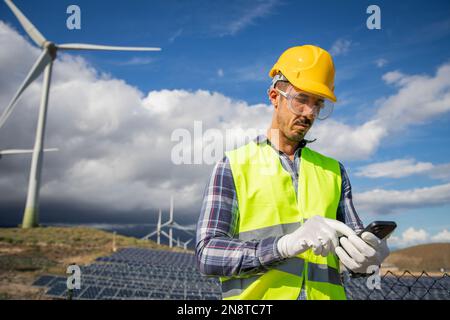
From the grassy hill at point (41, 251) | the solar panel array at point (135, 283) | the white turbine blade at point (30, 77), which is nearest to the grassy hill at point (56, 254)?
the grassy hill at point (41, 251)

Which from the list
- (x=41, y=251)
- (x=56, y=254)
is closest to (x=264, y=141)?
(x=56, y=254)

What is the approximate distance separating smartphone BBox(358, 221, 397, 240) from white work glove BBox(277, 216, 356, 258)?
0.11 metres

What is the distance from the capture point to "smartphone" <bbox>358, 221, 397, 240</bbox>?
2303 millimetres

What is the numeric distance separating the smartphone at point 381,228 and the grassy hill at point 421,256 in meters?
25.9

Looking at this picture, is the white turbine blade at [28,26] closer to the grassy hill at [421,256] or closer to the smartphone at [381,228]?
the grassy hill at [421,256]

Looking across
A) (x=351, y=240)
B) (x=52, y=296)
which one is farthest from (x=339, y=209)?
(x=52, y=296)

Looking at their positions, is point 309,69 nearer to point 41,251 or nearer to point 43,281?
point 43,281

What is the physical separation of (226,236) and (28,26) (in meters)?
39.8

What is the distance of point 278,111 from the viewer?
3092 mm

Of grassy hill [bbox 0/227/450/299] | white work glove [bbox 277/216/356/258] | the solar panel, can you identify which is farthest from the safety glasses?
the solar panel

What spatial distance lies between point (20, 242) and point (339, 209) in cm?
4855

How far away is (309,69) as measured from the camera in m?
3.03

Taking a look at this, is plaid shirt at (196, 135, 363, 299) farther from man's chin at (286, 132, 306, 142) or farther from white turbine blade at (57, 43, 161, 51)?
white turbine blade at (57, 43, 161, 51)
